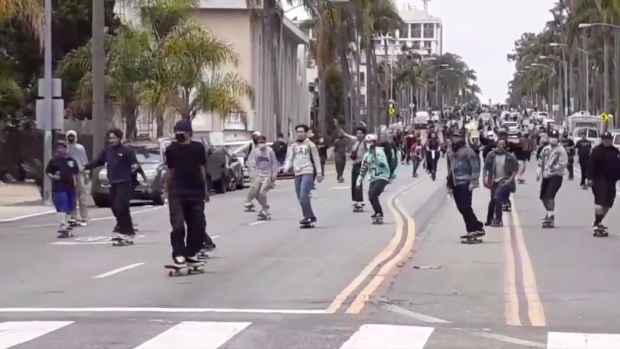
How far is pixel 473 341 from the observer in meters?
10.6

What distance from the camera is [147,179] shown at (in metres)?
31.5

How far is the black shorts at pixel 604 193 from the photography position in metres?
21.7

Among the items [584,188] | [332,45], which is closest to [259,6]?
[332,45]

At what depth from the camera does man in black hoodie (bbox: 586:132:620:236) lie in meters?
21.8

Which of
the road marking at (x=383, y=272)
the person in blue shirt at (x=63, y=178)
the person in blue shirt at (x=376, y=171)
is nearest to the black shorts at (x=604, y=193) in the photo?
the road marking at (x=383, y=272)

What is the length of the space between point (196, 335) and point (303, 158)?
513 inches

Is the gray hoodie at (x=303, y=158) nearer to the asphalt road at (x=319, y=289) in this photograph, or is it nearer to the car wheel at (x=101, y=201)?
the asphalt road at (x=319, y=289)

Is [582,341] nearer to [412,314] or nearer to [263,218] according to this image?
[412,314]

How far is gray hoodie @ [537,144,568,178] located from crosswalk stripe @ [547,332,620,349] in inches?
504

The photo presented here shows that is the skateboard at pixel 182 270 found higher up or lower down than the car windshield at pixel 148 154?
lower down

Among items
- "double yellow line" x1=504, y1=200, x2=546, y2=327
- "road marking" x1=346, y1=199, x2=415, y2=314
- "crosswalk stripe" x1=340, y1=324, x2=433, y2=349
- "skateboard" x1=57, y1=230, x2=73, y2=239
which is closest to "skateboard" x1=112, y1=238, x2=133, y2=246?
"skateboard" x1=57, y1=230, x2=73, y2=239

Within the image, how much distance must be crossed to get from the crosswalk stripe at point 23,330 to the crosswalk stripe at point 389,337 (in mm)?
2711

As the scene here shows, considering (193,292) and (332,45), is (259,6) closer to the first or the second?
(332,45)

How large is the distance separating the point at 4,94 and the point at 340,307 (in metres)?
31.3
